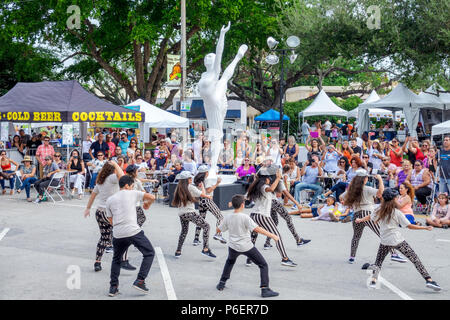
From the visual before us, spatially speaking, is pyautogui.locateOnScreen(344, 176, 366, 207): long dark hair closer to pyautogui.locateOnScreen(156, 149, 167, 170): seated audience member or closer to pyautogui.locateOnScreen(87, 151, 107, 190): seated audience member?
pyautogui.locateOnScreen(156, 149, 167, 170): seated audience member

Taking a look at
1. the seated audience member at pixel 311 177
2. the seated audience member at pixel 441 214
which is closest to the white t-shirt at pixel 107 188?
the seated audience member at pixel 441 214

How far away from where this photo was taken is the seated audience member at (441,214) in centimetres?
1198

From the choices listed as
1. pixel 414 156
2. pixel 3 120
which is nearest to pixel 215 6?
pixel 3 120

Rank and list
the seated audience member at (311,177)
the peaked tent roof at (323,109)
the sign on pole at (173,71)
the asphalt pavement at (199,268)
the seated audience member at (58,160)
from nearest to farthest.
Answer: the asphalt pavement at (199,268)
the seated audience member at (311,177)
the seated audience member at (58,160)
the sign on pole at (173,71)
the peaked tent roof at (323,109)

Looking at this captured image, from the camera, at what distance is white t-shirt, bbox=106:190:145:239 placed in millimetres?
7078

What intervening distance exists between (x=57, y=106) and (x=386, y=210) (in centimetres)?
1330

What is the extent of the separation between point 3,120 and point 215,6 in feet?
47.0

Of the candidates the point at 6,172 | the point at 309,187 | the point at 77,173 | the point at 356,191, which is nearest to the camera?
the point at 356,191

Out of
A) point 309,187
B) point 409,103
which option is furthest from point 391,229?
point 409,103

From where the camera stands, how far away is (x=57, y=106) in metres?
18.3

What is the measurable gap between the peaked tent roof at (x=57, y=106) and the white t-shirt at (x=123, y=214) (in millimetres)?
11443

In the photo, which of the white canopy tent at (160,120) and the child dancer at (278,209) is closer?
the child dancer at (278,209)

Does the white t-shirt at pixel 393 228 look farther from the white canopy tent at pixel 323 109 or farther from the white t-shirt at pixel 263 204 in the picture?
the white canopy tent at pixel 323 109

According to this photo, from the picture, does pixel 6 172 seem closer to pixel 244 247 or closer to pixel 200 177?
pixel 200 177
